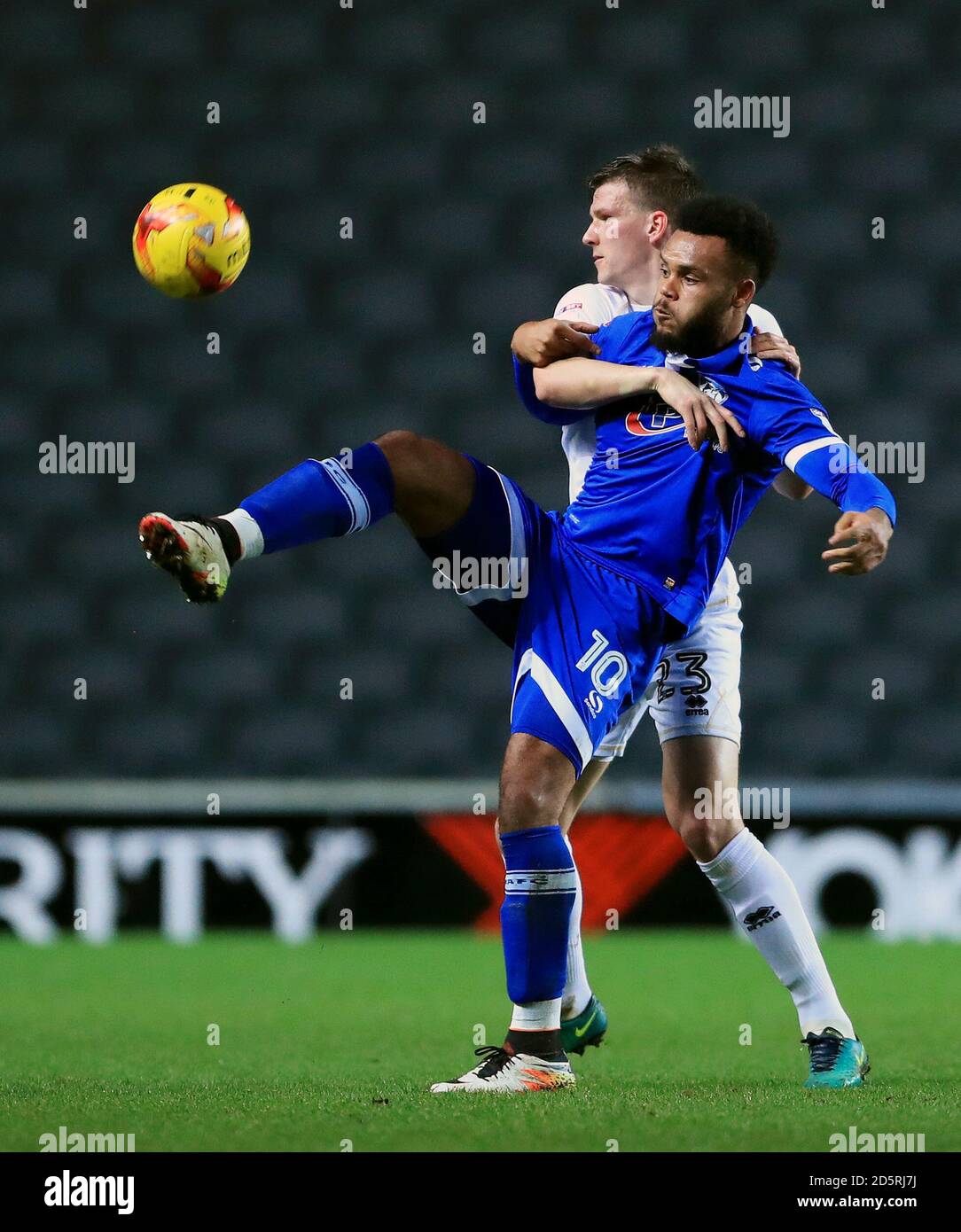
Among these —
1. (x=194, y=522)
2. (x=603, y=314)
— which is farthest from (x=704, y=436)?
(x=194, y=522)

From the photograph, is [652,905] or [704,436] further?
[652,905]

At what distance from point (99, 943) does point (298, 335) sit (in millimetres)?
2969

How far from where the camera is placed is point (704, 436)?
2.91 m

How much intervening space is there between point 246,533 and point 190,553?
166 millimetres

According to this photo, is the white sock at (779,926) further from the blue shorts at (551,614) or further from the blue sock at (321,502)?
the blue sock at (321,502)

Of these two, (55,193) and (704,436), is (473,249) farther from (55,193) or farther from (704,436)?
(704,436)

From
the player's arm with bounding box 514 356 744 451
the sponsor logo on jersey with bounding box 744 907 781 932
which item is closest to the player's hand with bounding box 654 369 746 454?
the player's arm with bounding box 514 356 744 451

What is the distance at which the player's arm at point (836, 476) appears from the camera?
268 cm

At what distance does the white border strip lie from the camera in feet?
20.1

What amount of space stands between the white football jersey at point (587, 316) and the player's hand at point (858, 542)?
2.39 ft

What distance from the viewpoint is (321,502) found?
284 cm

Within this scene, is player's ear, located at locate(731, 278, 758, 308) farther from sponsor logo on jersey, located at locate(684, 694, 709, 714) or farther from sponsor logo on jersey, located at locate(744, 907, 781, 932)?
sponsor logo on jersey, located at locate(744, 907, 781, 932)

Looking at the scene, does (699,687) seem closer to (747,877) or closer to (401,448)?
(747,877)

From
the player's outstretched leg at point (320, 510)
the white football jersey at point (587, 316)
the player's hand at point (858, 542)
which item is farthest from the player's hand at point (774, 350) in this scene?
the player's outstretched leg at point (320, 510)
